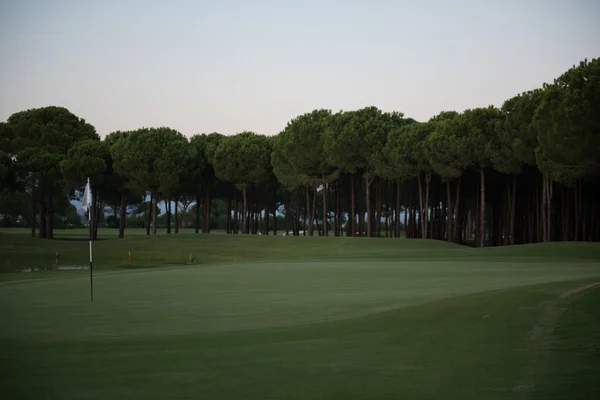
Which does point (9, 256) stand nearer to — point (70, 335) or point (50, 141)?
point (50, 141)

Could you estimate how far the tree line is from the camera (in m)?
72.3

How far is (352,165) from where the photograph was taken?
86.4 m

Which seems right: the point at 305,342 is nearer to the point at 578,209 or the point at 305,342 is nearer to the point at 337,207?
the point at 578,209

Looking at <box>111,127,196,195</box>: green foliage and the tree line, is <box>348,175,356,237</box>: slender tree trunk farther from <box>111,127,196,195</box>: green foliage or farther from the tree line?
<box>111,127,196,195</box>: green foliage

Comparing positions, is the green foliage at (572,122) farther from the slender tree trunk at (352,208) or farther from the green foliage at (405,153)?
the slender tree trunk at (352,208)

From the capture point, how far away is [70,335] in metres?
16.6

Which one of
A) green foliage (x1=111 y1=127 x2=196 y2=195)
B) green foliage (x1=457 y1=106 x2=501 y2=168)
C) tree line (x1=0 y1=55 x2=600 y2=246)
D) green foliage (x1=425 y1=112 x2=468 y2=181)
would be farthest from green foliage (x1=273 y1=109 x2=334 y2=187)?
green foliage (x1=457 y1=106 x2=501 y2=168)

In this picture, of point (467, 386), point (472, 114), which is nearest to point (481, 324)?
point (467, 386)

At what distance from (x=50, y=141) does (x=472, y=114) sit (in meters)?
54.1

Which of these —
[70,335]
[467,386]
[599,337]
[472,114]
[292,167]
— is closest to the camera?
[467,386]

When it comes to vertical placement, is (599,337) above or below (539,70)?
below

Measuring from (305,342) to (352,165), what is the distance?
235 ft

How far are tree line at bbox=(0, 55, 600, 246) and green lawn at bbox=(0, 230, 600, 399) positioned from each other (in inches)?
1633

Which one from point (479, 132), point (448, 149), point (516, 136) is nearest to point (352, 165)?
point (448, 149)
